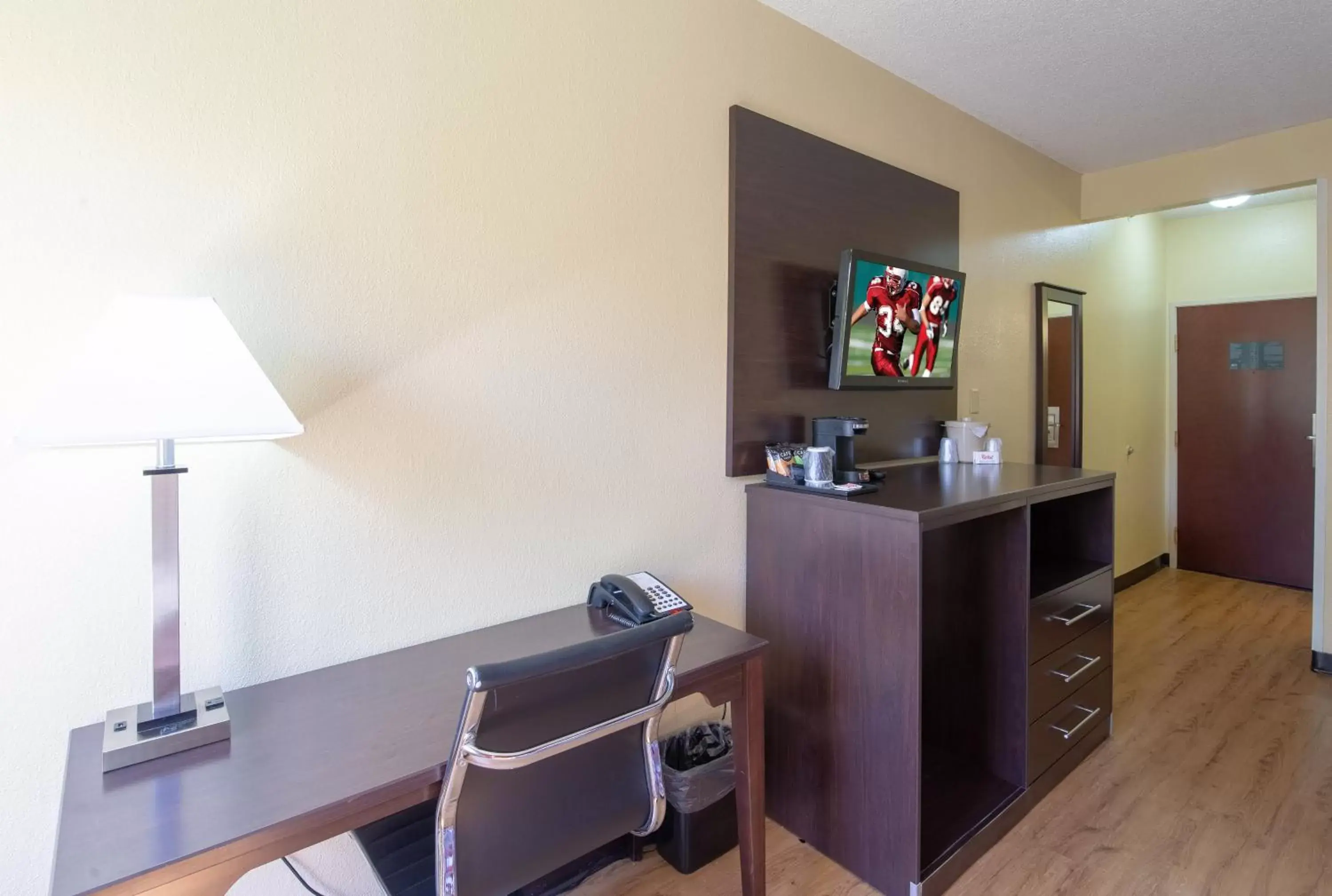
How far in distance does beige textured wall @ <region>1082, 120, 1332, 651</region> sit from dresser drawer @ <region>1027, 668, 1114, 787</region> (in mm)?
1583

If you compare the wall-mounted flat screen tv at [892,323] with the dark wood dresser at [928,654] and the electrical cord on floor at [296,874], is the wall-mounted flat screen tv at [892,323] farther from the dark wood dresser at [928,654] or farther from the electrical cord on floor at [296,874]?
the electrical cord on floor at [296,874]

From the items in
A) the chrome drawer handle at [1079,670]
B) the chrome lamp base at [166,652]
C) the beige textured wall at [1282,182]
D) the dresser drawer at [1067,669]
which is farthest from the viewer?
the beige textured wall at [1282,182]

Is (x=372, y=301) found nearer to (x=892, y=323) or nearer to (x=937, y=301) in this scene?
(x=892, y=323)

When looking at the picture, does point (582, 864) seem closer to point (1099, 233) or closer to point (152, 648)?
point (152, 648)

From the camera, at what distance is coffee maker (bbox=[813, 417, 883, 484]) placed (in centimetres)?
210

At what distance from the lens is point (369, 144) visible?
1.48 m

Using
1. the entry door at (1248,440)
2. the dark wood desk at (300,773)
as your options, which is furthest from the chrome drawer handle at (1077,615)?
the entry door at (1248,440)

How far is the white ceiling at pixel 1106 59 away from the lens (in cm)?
224

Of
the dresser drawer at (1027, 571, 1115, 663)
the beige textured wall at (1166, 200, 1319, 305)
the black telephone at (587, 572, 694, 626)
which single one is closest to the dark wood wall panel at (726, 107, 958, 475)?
the black telephone at (587, 572, 694, 626)

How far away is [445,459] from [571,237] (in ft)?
2.16

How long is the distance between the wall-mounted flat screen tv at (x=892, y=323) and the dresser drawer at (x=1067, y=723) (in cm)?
123

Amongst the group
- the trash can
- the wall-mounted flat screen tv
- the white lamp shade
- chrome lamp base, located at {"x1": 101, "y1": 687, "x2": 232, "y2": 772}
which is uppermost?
the wall-mounted flat screen tv

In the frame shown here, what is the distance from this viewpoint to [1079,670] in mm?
2436

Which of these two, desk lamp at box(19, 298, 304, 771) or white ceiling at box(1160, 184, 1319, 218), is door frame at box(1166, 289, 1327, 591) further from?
desk lamp at box(19, 298, 304, 771)
